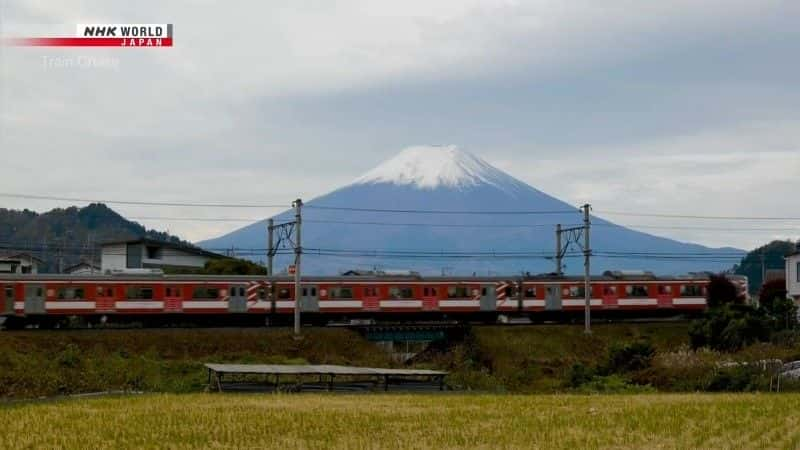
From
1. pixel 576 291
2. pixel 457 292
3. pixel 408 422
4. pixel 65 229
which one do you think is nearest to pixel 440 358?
pixel 457 292

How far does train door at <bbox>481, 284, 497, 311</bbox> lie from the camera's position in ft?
198

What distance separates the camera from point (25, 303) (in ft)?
174

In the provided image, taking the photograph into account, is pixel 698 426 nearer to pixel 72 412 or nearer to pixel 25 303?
pixel 72 412

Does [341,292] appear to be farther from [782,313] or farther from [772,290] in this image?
[772,290]

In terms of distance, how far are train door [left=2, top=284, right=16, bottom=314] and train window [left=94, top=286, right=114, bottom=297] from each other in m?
3.71

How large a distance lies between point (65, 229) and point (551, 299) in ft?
395

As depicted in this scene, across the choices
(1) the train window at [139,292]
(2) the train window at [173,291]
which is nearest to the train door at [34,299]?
(1) the train window at [139,292]

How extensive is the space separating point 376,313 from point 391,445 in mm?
38787

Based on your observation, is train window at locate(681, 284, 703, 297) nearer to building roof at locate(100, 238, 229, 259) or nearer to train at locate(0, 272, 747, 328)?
train at locate(0, 272, 747, 328)

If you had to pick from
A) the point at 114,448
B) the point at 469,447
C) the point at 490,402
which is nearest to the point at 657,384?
the point at 490,402

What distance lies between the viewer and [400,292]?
58.5 m

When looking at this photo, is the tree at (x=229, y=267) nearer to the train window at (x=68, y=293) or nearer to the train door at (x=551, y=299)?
the train window at (x=68, y=293)

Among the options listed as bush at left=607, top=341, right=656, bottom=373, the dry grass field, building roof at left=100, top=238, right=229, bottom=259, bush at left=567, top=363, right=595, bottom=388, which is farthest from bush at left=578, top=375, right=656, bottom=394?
building roof at left=100, top=238, right=229, bottom=259

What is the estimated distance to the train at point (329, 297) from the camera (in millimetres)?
53938
